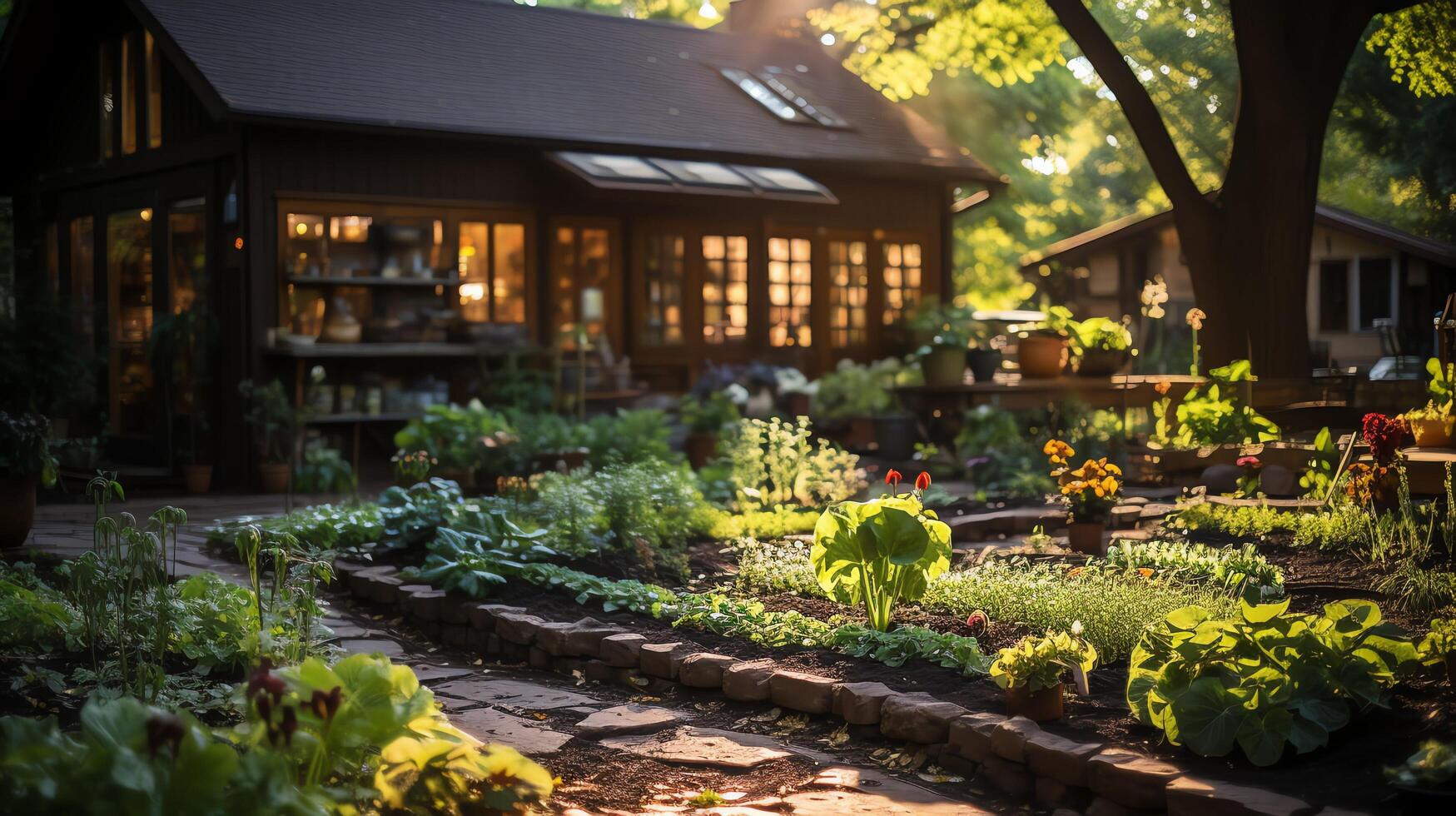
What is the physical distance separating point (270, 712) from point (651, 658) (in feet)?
8.29

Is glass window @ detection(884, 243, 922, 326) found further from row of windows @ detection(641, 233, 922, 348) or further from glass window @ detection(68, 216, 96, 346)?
glass window @ detection(68, 216, 96, 346)

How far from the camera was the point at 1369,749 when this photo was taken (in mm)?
3812

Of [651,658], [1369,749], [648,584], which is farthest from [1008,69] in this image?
[1369,749]

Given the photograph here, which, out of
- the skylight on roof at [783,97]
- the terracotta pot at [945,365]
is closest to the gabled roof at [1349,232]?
the terracotta pot at [945,365]

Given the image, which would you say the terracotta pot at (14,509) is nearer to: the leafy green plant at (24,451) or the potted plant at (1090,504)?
the leafy green plant at (24,451)

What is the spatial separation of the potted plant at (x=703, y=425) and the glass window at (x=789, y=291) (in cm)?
330

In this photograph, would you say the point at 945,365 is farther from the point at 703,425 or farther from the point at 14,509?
the point at 14,509

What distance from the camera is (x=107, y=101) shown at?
14328 millimetres

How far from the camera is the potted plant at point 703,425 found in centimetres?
1216

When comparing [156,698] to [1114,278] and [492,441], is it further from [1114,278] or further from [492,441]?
[1114,278]

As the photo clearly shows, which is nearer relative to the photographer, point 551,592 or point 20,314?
point 551,592

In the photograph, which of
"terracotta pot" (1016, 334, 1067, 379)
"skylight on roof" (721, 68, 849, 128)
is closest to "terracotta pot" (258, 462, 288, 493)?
"terracotta pot" (1016, 334, 1067, 379)

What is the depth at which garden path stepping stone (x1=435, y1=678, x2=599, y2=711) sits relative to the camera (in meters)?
5.13

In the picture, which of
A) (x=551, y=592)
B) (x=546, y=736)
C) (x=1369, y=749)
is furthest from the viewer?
(x=551, y=592)
